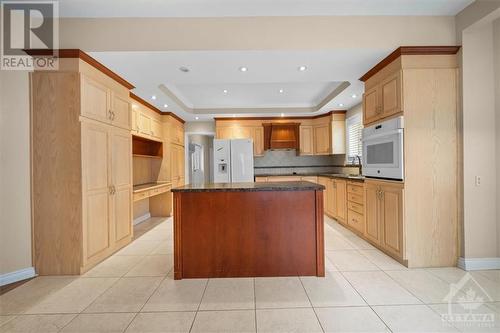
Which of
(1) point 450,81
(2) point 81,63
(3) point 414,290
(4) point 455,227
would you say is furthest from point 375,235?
(2) point 81,63

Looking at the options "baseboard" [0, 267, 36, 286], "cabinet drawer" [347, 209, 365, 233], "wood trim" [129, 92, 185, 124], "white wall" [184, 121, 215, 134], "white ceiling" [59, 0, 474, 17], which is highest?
"white ceiling" [59, 0, 474, 17]

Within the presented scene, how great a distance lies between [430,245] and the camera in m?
2.59

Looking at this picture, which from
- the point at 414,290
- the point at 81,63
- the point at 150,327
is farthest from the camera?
the point at 81,63

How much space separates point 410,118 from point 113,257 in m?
3.89

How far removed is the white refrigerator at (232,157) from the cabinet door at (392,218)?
3.31 metres

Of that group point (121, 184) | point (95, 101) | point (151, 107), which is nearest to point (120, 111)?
point (95, 101)

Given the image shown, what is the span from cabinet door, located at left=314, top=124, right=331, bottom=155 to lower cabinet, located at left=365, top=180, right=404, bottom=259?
8.26ft

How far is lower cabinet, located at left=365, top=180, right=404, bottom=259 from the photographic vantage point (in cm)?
265

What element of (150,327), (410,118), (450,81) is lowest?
(150,327)

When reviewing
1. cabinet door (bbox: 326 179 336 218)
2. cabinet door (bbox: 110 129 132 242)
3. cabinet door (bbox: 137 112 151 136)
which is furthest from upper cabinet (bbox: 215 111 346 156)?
cabinet door (bbox: 110 129 132 242)

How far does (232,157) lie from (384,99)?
3.54 meters

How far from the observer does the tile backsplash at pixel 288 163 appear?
20.8 ft

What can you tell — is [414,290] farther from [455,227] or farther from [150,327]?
[150,327]

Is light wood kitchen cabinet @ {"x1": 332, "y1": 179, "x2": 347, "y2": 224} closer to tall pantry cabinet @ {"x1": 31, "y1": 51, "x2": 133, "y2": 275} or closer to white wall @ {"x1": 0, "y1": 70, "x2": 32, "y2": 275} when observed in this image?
tall pantry cabinet @ {"x1": 31, "y1": 51, "x2": 133, "y2": 275}
